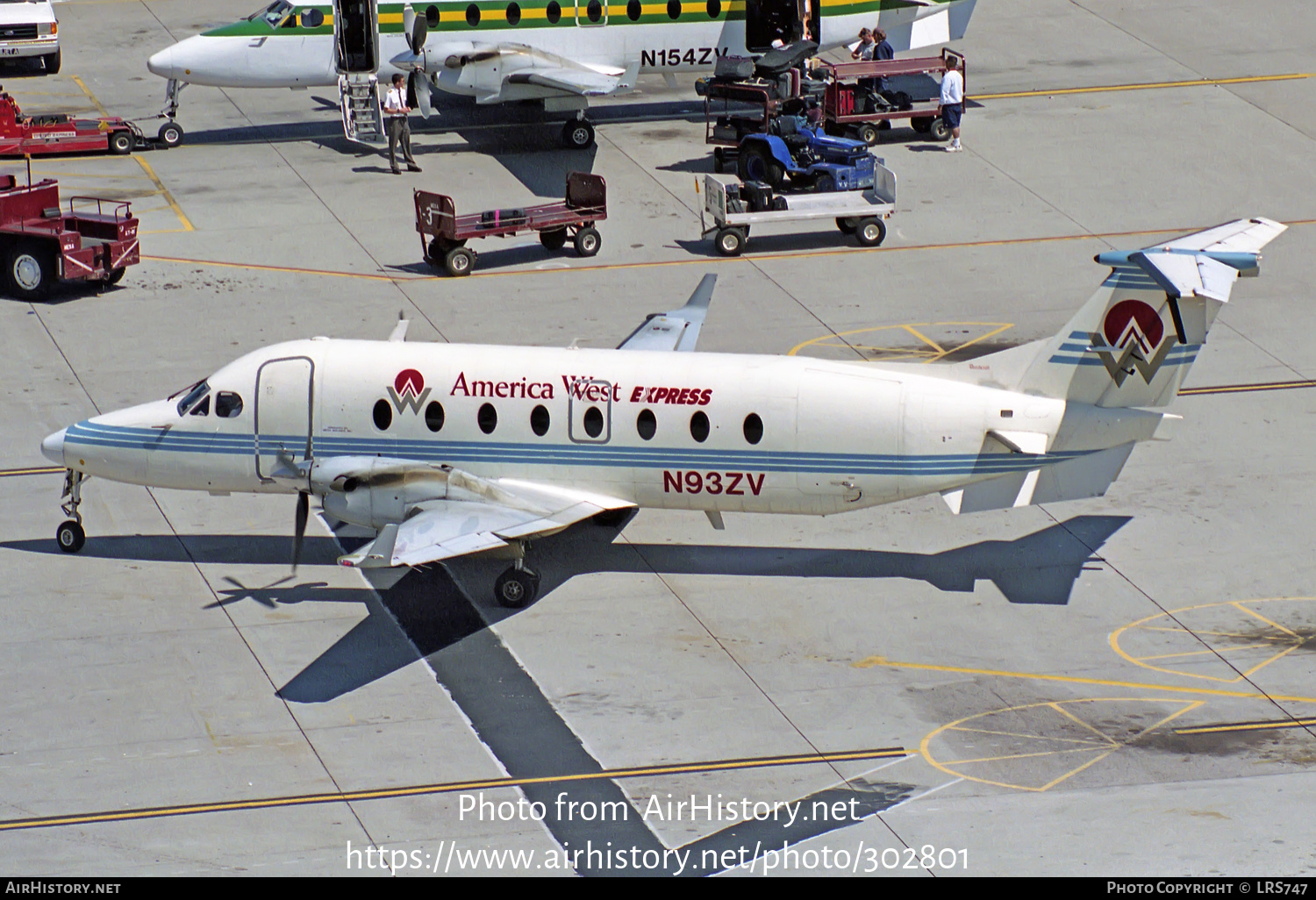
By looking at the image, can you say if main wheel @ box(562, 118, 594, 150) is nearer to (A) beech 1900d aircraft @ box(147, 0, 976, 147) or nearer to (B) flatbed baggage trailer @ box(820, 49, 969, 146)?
(A) beech 1900d aircraft @ box(147, 0, 976, 147)

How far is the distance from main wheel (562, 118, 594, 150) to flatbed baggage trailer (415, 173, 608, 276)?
6.25m

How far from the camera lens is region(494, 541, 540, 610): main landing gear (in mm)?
24609

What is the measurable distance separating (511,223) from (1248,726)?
19.6 meters

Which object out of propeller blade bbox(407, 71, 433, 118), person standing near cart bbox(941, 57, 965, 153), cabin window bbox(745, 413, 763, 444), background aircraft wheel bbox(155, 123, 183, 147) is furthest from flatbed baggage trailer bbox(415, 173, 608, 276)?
cabin window bbox(745, 413, 763, 444)

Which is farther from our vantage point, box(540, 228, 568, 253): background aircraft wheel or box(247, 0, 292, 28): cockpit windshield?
box(247, 0, 292, 28): cockpit windshield

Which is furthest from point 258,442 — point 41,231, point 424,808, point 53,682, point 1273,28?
point 1273,28

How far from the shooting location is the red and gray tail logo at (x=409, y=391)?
25078 mm

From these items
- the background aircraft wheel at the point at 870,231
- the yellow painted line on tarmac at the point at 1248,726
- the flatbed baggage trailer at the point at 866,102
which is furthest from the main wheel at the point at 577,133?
the yellow painted line on tarmac at the point at 1248,726

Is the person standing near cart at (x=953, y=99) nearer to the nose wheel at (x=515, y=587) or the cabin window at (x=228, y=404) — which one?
the nose wheel at (x=515, y=587)

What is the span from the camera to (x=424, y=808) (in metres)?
20.3

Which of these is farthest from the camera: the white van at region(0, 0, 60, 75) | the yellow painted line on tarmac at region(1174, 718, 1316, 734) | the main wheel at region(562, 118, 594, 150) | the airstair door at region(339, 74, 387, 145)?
the white van at region(0, 0, 60, 75)

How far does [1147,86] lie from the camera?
4750cm

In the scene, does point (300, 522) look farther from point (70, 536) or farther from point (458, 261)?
point (458, 261)
